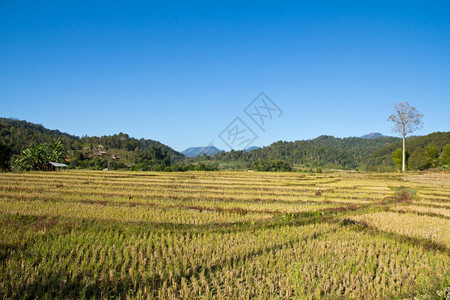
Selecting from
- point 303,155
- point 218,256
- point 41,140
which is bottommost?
point 218,256

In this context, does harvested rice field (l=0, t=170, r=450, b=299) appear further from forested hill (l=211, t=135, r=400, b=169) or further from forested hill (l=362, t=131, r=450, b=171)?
forested hill (l=211, t=135, r=400, b=169)

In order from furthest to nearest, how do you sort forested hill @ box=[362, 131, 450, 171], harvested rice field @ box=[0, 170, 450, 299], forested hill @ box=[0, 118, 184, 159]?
forested hill @ box=[362, 131, 450, 171], forested hill @ box=[0, 118, 184, 159], harvested rice field @ box=[0, 170, 450, 299]

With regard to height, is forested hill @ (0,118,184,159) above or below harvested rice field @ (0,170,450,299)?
above

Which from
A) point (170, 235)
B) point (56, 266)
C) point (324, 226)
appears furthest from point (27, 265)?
point (324, 226)

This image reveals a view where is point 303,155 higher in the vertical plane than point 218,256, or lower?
higher

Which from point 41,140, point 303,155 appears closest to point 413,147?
point 303,155

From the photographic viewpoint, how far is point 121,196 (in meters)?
13.8

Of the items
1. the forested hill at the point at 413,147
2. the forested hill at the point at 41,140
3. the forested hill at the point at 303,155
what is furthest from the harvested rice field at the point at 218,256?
the forested hill at the point at 303,155

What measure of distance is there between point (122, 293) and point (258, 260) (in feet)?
8.03

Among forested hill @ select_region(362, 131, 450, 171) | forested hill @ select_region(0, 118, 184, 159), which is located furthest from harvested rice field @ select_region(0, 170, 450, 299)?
forested hill @ select_region(362, 131, 450, 171)

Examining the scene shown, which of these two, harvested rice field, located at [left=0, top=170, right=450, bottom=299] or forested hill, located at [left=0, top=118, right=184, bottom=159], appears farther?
forested hill, located at [left=0, top=118, right=184, bottom=159]

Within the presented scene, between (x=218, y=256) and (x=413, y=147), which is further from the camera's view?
(x=413, y=147)

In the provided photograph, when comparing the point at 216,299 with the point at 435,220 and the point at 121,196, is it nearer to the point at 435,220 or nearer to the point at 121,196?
the point at 435,220

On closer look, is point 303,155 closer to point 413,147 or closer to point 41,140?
point 413,147
